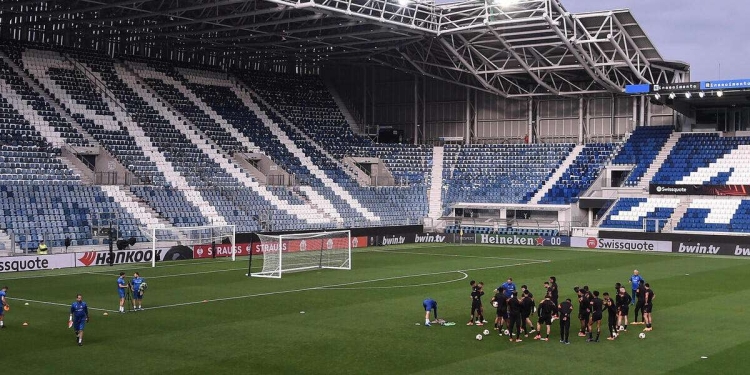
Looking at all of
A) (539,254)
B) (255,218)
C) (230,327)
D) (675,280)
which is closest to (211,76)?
(255,218)

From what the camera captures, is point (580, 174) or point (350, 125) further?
point (350, 125)

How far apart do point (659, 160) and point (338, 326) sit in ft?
149

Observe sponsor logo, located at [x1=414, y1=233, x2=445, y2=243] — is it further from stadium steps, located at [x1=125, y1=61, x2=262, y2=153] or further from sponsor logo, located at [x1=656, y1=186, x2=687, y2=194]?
sponsor logo, located at [x1=656, y1=186, x2=687, y2=194]

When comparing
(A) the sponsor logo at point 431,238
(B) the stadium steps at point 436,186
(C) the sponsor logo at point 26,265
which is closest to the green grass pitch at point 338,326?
(C) the sponsor logo at point 26,265

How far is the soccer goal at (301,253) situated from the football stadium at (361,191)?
0.49 ft

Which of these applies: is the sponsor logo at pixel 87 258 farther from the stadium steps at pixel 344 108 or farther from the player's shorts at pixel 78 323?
the stadium steps at pixel 344 108

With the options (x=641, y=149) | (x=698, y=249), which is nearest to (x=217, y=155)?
(x=641, y=149)

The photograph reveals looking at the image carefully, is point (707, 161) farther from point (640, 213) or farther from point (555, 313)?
point (555, 313)

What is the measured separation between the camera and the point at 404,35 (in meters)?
62.0

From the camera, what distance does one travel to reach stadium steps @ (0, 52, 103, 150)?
57.6 meters

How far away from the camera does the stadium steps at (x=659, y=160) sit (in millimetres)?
65062

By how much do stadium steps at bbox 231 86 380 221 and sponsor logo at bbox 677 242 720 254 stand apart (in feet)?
69.5

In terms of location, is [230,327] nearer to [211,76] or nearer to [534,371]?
[534,371]

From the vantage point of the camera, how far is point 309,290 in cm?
3575
